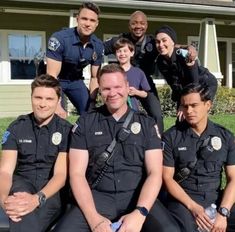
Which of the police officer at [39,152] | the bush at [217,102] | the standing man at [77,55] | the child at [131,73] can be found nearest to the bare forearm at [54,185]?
the police officer at [39,152]

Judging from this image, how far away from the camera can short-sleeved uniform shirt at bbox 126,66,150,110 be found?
193 inches

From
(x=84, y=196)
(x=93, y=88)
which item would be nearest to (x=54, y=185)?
(x=84, y=196)

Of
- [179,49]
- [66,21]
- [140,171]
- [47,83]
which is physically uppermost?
[66,21]

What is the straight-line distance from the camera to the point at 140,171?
338 cm

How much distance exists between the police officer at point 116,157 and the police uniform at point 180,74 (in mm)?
1256

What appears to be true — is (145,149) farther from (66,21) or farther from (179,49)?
(66,21)

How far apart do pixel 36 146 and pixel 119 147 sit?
0.60 meters

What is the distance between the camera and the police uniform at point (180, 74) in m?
4.51

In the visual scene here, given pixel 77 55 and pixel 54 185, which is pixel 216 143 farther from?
pixel 77 55

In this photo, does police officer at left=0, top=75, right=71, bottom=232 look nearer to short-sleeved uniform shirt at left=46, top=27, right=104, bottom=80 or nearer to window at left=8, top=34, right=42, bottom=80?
short-sleeved uniform shirt at left=46, top=27, right=104, bottom=80

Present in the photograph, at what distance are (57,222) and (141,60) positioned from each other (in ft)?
8.08

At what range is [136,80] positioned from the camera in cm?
495

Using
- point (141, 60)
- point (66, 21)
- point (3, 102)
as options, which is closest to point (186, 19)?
point (66, 21)

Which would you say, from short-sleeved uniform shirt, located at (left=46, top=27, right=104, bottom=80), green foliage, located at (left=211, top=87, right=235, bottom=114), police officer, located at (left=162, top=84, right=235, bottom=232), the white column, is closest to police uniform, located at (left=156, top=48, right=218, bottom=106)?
short-sleeved uniform shirt, located at (left=46, top=27, right=104, bottom=80)
